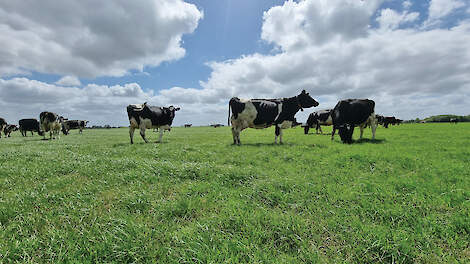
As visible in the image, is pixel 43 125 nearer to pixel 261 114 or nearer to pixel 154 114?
pixel 154 114

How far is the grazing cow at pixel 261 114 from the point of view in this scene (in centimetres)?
1188

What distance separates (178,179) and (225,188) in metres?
1.31

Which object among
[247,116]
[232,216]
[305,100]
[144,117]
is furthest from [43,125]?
[232,216]

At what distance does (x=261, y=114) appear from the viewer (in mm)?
11930

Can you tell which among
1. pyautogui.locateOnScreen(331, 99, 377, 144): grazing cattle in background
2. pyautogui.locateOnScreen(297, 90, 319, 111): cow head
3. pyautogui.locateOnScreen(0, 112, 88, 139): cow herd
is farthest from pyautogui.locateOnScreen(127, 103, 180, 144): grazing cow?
pyautogui.locateOnScreen(331, 99, 377, 144): grazing cattle in background

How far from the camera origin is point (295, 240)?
7.82 ft

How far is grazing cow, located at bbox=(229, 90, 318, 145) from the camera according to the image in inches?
468

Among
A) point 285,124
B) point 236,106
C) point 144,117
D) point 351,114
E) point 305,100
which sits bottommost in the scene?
point 285,124

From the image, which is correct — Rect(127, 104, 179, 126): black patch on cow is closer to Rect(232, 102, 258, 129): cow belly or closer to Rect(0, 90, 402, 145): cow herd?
Rect(0, 90, 402, 145): cow herd

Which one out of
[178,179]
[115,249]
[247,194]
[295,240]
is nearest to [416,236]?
[295,240]

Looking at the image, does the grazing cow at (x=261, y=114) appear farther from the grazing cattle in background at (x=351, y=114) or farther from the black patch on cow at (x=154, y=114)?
the black patch on cow at (x=154, y=114)

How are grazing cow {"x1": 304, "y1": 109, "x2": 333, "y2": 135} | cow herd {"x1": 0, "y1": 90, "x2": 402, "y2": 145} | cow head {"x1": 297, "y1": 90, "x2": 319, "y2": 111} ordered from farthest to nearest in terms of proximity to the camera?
grazing cow {"x1": 304, "y1": 109, "x2": 333, "y2": 135} < cow head {"x1": 297, "y1": 90, "x2": 319, "y2": 111} < cow herd {"x1": 0, "y1": 90, "x2": 402, "y2": 145}

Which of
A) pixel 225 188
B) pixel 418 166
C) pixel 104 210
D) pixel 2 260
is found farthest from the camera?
pixel 418 166

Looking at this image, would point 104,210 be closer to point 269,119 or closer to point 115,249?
point 115,249
